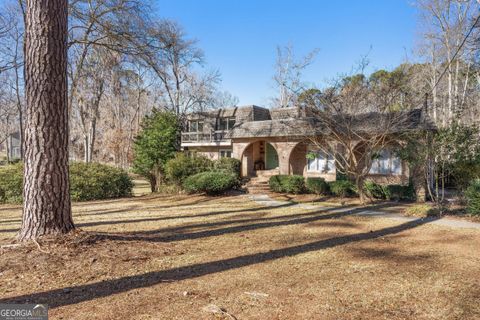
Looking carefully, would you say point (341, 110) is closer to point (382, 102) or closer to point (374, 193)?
point (382, 102)

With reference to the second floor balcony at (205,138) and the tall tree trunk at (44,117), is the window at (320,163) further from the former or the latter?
the tall tree trunk at (44,117)

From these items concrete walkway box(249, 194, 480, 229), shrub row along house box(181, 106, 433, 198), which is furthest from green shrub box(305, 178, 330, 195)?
concrete walkway box(249, 194, 480, 229)

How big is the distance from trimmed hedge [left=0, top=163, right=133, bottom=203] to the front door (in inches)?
405

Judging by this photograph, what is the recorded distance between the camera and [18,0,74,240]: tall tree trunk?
4883 millimetres

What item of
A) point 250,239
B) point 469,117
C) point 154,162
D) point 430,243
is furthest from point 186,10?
point 469,117

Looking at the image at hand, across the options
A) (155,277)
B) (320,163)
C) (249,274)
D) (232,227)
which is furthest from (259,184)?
(155,277)

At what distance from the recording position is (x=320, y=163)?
18797 mm

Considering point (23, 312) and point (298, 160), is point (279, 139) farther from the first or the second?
point (23, 312)

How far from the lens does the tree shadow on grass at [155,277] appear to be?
11.7ft

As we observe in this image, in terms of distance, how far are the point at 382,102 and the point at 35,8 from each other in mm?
11173

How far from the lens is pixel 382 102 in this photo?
463 inches

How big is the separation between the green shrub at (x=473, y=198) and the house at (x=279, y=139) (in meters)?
3.22

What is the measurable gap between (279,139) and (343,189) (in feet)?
19.3

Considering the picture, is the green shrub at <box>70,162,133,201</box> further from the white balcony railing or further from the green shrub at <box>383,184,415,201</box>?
the green shrub at <box>383,184,415,201</box>
